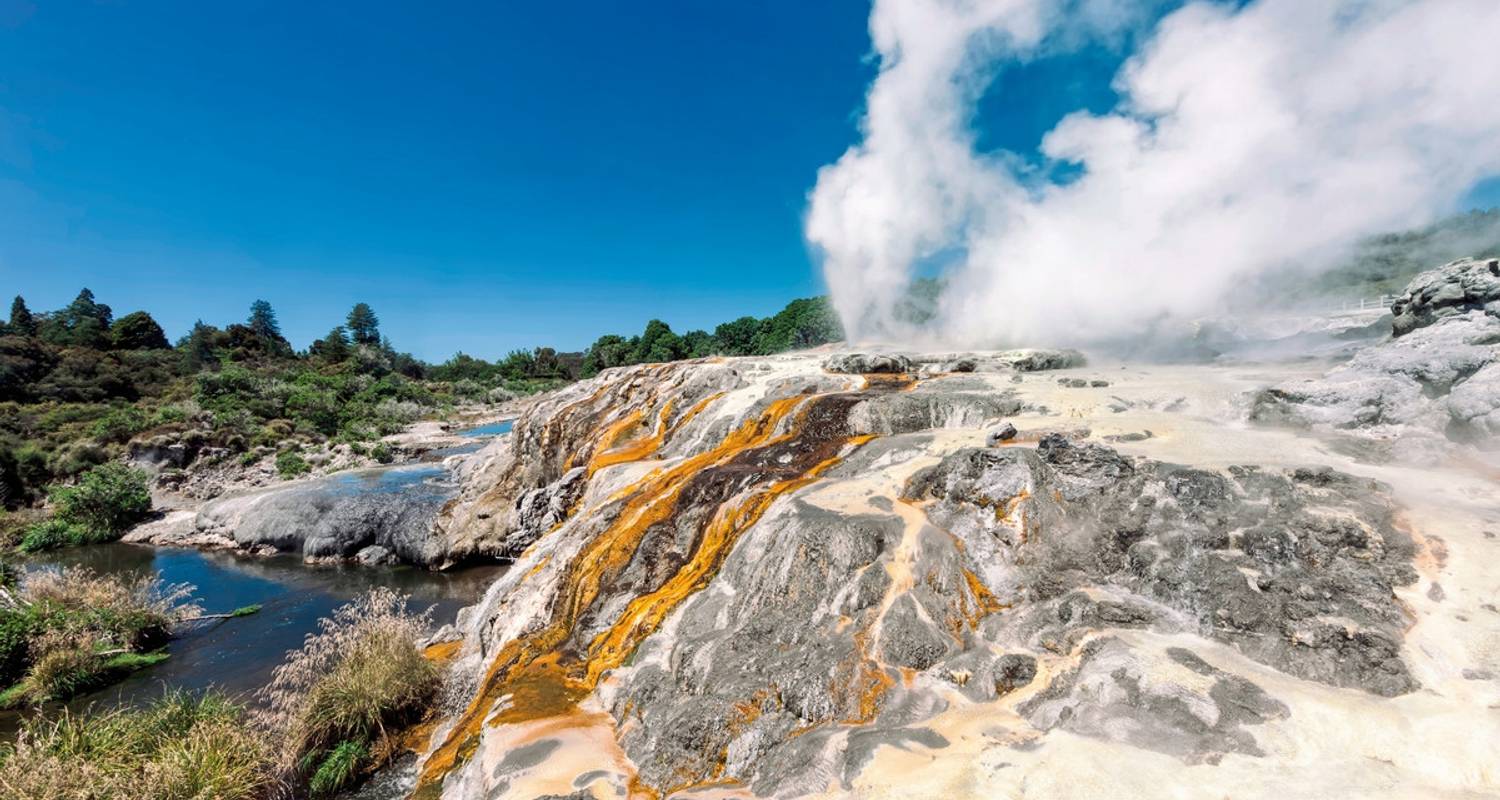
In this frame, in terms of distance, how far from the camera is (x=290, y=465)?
40344 mm

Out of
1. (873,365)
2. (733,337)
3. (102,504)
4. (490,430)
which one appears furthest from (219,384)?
(733,337)

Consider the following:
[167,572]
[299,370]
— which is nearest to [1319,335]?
[167,572]

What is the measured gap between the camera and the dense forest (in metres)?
40.6

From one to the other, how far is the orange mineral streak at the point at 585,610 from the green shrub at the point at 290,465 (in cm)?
3755

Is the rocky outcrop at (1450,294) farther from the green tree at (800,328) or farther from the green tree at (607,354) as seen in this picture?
the green tree at (607,354)

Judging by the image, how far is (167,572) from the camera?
24641mm

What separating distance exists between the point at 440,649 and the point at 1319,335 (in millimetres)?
40852

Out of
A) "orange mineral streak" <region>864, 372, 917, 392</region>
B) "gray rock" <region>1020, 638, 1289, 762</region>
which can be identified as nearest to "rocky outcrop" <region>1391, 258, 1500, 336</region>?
"orange mineral streak" <region>864, 372, 917, 392</region>

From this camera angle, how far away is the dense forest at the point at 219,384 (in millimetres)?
40625

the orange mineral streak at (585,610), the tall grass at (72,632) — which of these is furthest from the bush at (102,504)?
the orange mineral streak at (585,610)

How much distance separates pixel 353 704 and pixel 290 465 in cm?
3842

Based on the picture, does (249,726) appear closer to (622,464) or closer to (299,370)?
(622,464)

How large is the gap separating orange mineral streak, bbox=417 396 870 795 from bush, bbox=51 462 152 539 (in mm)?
32221

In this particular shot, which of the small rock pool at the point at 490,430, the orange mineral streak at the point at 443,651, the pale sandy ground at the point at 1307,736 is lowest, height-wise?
the orange mineral streak at the point at 443,651
